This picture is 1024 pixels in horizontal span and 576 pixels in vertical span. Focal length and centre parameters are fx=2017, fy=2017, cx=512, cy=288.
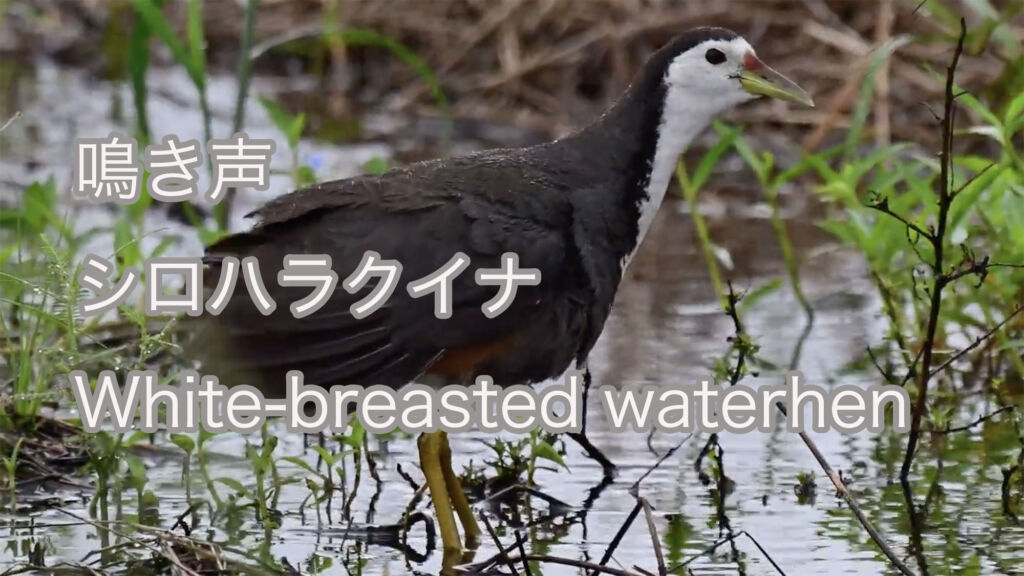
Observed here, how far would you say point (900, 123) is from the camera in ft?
32.7

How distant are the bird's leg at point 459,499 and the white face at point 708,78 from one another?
3.71 ft

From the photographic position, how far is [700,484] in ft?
18.5

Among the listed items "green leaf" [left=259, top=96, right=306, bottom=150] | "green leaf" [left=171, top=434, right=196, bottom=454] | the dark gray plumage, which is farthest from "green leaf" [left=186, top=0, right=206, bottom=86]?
"green leaf" [left=171, top=434, right=196, bottom=454]

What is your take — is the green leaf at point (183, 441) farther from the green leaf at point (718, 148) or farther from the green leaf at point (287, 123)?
the green leaf at point (718, 148)

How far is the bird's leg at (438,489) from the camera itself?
16.7 ft

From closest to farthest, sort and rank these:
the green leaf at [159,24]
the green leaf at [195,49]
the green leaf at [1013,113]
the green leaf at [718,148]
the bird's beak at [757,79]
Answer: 1. the bird's beak at [757,79]
2. the green leaf at [1013,113]
3. the green leaf at [718,148]
4. the green leaf at [159,24]
5. the green leaf at [195,49]

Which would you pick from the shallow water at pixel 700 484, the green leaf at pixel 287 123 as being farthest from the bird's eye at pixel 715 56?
the green leaf at pixel 287 123

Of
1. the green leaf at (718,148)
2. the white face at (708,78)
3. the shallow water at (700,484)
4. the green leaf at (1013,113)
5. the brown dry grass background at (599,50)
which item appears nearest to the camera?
the shallow water at (700,484)

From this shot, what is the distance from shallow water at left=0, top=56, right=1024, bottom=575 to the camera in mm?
4969

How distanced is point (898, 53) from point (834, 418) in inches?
180

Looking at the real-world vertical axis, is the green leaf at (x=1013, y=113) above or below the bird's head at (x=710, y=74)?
below

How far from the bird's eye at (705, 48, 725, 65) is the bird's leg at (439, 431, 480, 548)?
1.31 m

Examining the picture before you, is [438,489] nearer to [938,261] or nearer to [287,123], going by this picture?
[938,261]

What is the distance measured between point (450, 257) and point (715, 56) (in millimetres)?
1101
